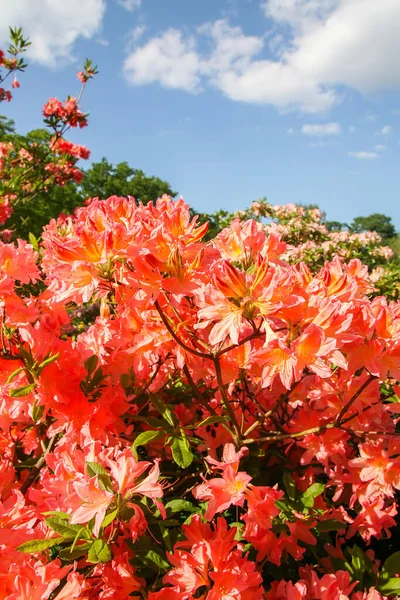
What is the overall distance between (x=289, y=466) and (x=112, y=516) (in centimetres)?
89

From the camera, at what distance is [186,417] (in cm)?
179

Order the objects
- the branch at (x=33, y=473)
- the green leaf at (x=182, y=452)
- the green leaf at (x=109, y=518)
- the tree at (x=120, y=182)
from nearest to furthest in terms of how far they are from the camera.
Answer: the green leaf at (x=109, y=518) < the green leaf at (x=182, y=452) < the branch at (x=33, y=473) < the tree at (x=120, y=182)

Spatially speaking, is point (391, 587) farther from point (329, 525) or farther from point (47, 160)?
point (47, 160)

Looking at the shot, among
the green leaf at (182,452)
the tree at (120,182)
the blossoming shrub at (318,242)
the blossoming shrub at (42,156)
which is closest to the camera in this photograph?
the green leaf at (182,452)

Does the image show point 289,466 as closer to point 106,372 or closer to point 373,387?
point 373,387

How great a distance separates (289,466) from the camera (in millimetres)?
1803

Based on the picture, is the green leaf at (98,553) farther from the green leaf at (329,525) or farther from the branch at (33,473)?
the green leaf at (329,525)

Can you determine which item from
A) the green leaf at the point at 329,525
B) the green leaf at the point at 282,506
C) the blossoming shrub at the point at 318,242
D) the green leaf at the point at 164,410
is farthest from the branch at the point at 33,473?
the blossoming shrub at the point at 318,242

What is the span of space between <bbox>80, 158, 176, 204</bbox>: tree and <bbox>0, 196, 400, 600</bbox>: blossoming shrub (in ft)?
133

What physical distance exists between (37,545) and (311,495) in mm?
812

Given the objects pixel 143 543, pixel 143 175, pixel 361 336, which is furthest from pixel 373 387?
pixel 143 175

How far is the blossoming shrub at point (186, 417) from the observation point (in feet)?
3.86

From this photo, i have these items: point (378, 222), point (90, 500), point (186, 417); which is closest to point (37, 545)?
point (90, 500)

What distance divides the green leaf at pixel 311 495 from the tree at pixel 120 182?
40.8 metres
